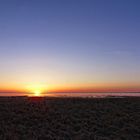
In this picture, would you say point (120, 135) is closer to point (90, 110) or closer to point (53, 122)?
point (53, 122)

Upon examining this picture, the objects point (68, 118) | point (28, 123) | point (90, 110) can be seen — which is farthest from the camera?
point (90, 110)

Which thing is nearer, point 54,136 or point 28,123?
point 54,136

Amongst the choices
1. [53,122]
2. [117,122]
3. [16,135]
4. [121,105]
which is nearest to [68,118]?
[53,122]

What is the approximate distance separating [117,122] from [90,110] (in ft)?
16.2

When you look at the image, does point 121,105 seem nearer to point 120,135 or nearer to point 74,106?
point 74,106

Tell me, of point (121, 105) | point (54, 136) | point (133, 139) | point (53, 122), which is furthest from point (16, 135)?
point (121, 105)

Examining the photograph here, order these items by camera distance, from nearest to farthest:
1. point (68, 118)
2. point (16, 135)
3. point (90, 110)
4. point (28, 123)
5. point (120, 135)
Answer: point (16, 135), point (120, 135), point (28, 123), point (68, 118), point (90, 110)

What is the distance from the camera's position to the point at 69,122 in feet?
90.2

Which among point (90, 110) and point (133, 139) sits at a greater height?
point (90, 110)

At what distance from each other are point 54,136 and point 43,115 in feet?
19.2

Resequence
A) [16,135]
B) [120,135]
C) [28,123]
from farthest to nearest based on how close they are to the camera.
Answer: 1. [28,123]
2. [120,135]
3. [16,135]

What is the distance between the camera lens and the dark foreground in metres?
24.0

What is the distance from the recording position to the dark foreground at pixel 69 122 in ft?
78.6

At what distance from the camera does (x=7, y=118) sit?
28.0m
